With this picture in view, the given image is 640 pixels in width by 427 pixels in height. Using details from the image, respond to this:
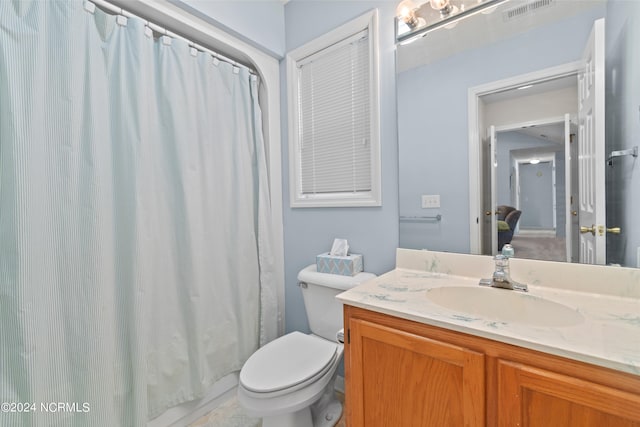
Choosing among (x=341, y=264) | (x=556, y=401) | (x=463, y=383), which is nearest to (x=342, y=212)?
(x=341, y=264)

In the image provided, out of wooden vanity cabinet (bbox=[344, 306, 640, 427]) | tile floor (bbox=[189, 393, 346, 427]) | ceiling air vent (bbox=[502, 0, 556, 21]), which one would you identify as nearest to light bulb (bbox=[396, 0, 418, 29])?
ceiling air vent (bbox=[502, 0, 556, 21])

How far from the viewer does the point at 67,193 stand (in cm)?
106

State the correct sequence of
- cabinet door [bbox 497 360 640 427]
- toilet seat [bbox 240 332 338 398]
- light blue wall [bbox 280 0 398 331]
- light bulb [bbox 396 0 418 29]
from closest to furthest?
cabinet door [bbox 497 360 640 427]
toilet seat [bbox 240 332 338 398]
light bulb [bbox 396 0 418 29]
light blue wall [bbox 280 0 398 331]

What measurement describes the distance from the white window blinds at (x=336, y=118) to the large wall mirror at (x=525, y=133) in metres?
0.24

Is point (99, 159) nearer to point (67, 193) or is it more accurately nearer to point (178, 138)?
point (67, 193)

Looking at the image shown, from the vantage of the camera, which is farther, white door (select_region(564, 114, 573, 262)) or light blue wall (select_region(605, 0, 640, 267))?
white door (select_region(564, 114, 573, 262))

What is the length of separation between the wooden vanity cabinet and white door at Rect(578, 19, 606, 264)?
594 millimetres

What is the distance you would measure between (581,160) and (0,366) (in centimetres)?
219

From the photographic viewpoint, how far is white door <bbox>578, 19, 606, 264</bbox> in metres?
0.95

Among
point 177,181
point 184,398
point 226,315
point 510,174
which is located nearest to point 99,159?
point 177,181

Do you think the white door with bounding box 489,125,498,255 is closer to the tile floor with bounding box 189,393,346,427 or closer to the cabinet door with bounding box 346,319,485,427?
the cabinet door with bounding box 346,319,485,427

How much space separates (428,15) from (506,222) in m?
1.05

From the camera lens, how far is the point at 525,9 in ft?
3.56

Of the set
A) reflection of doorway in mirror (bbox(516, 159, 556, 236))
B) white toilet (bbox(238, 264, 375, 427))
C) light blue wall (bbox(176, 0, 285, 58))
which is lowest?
white toilet (bbox(238, 264, 375, 427))
